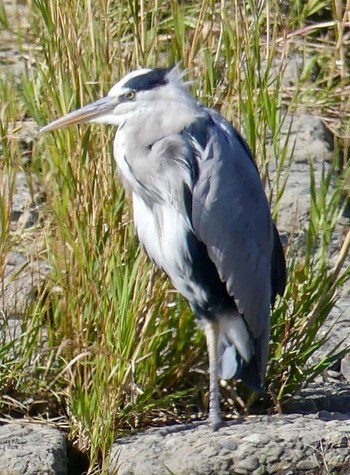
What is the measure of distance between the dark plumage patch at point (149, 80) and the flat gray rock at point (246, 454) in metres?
1.13

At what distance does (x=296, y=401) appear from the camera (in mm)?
4027

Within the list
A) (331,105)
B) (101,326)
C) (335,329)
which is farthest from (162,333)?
(331,105)

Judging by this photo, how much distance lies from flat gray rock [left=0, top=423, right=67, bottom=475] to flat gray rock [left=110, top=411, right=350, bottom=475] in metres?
0.17

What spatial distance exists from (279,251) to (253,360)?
406 millimetres

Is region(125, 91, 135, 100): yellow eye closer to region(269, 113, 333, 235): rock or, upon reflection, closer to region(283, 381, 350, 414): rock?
region(283, 381, 350, 414): rock

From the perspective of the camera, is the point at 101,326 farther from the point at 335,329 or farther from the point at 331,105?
the point at 331,105

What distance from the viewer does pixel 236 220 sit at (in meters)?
3.85

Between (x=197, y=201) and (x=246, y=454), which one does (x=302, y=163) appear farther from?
(x=246, y=454)

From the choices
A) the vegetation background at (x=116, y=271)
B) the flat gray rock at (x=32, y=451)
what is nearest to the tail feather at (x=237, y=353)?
the vegetation background at (x=116, y=271)

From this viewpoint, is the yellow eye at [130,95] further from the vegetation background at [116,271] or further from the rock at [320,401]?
the rock at [320,401]

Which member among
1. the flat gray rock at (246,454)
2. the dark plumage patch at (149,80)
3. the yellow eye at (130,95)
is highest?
the dark plumage patch at (149,80)

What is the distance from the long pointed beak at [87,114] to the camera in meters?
3.72

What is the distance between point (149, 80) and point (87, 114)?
9.6 inches

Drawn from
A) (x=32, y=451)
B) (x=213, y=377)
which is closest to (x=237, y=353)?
(x=213, y=377)
